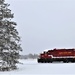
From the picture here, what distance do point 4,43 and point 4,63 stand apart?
248cm

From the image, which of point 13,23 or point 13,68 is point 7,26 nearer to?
point 13,23

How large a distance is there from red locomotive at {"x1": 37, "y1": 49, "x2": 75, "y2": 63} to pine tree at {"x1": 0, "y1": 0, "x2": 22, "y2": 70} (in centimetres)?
1799

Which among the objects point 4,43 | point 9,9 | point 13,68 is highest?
point 9,9

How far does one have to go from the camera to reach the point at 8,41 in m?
32.5

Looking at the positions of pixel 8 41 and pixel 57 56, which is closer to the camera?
pixel 8 41

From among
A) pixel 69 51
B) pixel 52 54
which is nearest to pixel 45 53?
pixel 52 54

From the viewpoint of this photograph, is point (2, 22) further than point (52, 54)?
No

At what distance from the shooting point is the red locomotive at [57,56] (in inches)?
1988

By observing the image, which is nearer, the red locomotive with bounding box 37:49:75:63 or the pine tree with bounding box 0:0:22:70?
the pine tree with bounding box 0:0:22:70

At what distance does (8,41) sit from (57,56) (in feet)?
68.1

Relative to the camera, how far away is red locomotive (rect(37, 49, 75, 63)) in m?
50.5

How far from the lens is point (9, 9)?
33781 millimetres

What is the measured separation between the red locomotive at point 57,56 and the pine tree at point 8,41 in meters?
18.0

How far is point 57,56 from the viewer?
2028 inches
